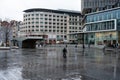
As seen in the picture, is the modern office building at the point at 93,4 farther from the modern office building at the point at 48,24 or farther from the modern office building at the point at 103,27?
the modern office building at the point at 48,24

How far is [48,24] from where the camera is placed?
147375 mm

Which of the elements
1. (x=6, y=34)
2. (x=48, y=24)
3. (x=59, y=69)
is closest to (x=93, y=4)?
(x=6, y=34)

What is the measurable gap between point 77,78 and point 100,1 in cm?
9055

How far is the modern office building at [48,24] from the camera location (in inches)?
5640

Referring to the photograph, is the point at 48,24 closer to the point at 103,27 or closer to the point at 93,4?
the point at 93,4

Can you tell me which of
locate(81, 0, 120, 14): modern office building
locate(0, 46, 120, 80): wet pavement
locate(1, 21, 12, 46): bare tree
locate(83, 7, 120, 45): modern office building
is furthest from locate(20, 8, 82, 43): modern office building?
locate(0, 46, 120, 80): wet pavement

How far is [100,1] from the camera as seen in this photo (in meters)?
99.1

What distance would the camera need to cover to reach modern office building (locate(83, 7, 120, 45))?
237 ft

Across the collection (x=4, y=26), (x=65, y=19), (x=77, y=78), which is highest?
(x=65, y=19)

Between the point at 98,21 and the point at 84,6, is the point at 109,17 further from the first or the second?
the point at 84,6

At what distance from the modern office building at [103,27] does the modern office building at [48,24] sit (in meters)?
56.3

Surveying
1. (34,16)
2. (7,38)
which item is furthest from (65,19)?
(7,38)

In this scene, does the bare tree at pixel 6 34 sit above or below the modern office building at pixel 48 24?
below

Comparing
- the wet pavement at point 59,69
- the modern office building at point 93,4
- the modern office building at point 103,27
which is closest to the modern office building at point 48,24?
the modern office building at point 93,4
